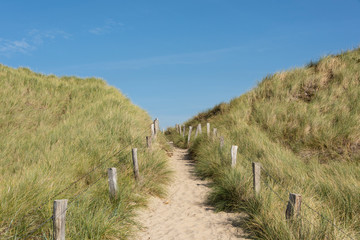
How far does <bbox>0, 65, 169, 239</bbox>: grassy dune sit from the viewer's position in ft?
14.5

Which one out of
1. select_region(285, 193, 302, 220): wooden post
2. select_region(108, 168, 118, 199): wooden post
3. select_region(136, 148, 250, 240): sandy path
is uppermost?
select_region(108, 168, 118, 199): wooden post

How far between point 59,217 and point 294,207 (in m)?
3.64

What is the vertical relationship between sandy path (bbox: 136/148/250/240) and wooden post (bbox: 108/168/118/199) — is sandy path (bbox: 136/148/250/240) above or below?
below

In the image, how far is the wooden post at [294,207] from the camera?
4262mm

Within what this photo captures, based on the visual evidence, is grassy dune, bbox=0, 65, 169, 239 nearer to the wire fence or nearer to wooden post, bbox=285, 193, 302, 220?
the wire fence

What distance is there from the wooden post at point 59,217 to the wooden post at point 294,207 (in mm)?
3555

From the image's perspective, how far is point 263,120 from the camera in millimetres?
13875

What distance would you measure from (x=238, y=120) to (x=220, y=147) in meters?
4.11

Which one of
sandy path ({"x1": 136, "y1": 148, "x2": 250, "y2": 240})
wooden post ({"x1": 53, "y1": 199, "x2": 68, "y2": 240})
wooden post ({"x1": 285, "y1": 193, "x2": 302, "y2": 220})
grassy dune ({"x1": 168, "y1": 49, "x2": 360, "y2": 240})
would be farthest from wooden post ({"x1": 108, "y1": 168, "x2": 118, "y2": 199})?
wooden post ({"x1": 285, "y1": 193, "x2": 302, "y2": 220})

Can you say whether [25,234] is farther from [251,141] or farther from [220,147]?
[251,141]

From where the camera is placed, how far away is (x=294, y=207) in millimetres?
4297

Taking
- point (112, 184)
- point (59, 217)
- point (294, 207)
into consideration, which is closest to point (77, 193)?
point (112, 184)

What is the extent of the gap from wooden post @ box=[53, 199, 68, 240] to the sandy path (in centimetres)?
209

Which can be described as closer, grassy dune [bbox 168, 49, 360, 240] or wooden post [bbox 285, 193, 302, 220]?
wooden post [bbox 285, 193, 302, 220]
